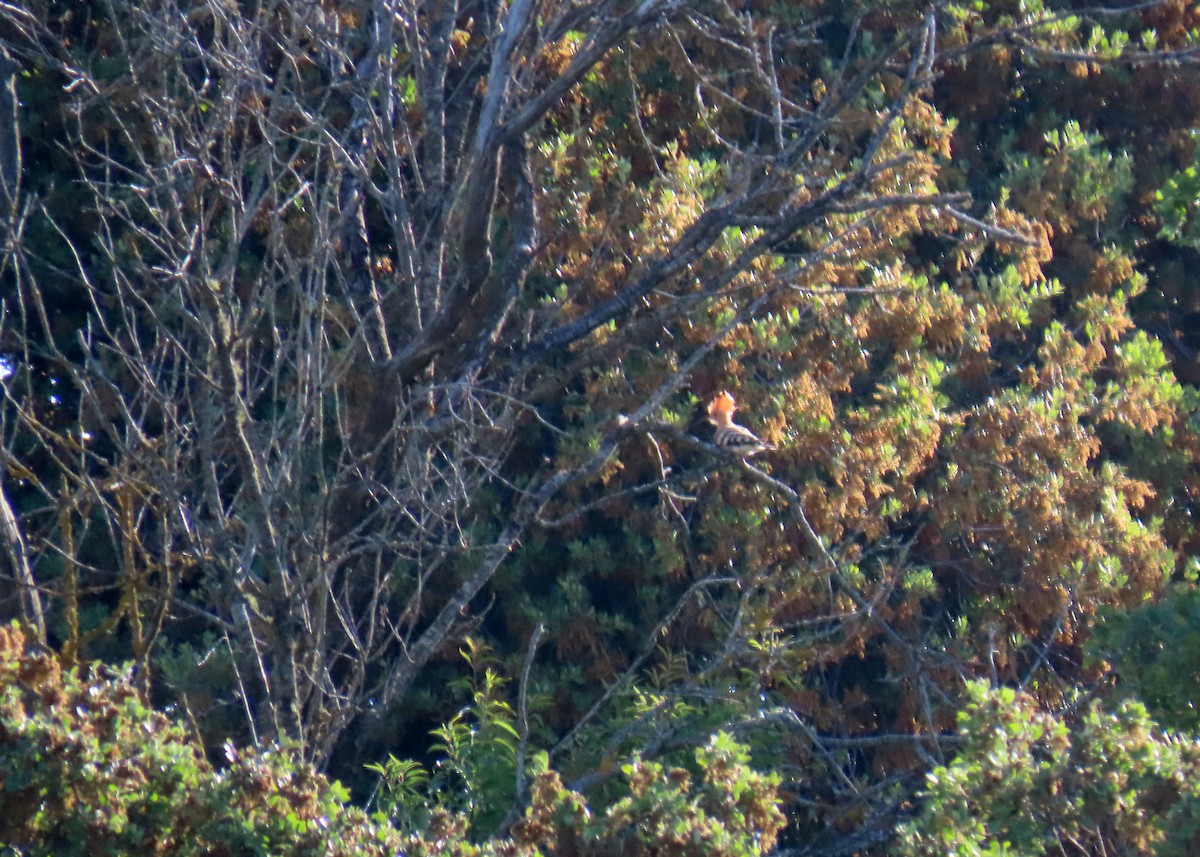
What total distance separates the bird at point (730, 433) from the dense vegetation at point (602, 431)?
11 cm

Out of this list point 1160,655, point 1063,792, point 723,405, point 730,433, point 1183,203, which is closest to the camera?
point 1063,792

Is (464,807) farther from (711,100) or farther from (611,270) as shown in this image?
(711,100)

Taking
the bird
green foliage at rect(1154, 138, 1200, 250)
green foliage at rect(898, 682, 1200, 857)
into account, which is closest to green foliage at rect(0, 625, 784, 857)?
green foliage at rect(898, 682, 1200, 857)

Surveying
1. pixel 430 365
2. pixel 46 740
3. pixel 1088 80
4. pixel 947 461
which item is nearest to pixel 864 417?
pixel 947 461

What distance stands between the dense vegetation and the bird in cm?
11

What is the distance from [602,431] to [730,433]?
715mm

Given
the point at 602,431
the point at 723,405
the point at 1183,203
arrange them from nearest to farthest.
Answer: the point at 1183,203 < the point at 723,405 < the point at 602,431

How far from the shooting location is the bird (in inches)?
274

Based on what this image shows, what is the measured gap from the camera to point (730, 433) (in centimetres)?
711

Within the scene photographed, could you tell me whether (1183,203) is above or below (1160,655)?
above

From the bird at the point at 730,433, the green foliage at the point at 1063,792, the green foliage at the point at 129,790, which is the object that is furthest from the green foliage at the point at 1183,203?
the green foliage at the point at 129,790

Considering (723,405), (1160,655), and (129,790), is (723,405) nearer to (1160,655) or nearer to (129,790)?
(1160,655)

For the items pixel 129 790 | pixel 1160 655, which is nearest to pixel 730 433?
pixel 1160 655

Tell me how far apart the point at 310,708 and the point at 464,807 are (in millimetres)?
985
